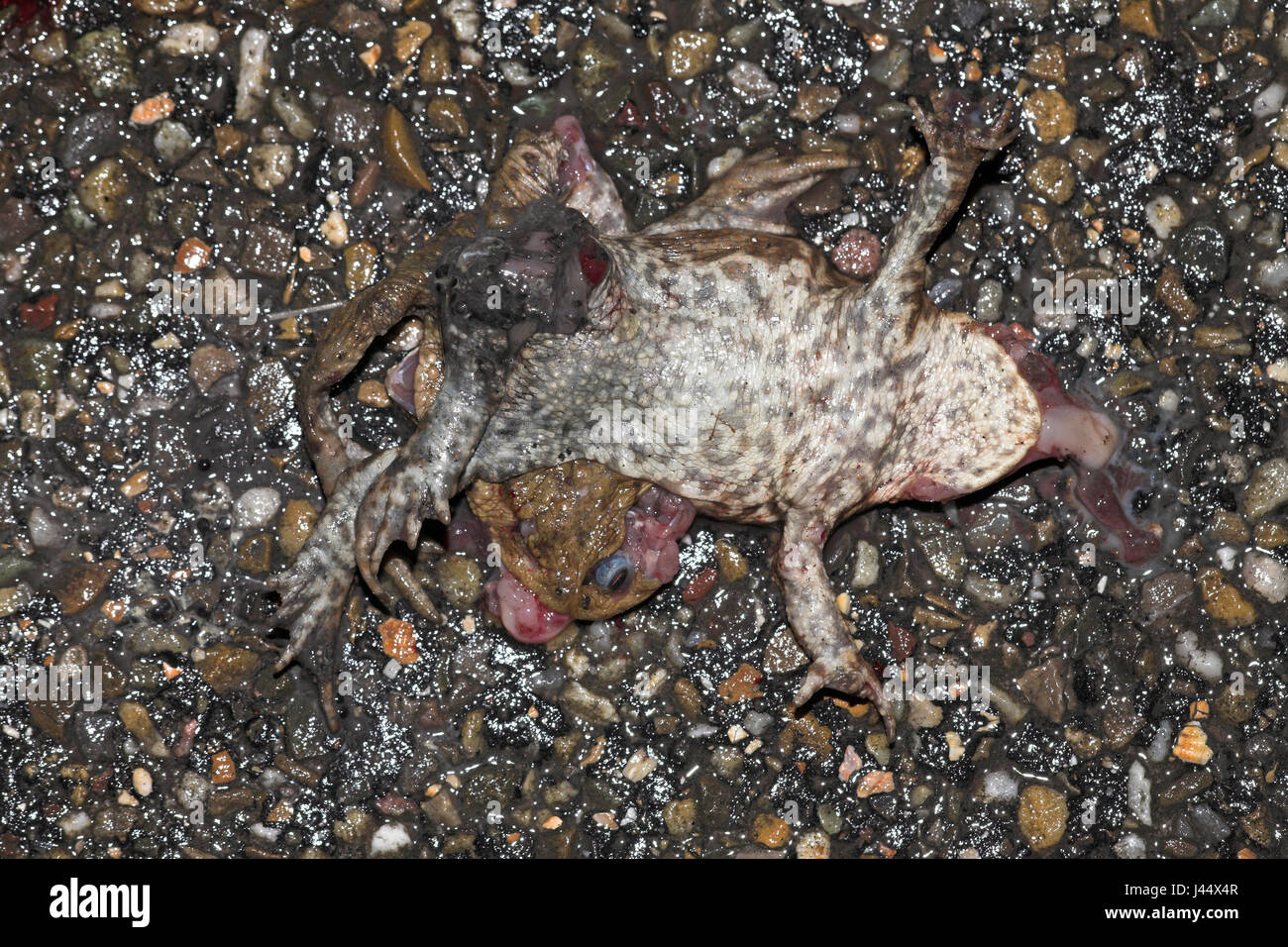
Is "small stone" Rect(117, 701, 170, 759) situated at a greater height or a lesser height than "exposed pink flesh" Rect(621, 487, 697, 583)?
lesser

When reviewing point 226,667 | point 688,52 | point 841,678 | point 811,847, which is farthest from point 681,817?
point 688,52

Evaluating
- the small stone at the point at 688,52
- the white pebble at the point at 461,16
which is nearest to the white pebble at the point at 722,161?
the small stone at the point at 688,52

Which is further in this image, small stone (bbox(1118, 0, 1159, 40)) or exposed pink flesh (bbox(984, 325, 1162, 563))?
small stone (bbox(1118, 0, 1159, 40))

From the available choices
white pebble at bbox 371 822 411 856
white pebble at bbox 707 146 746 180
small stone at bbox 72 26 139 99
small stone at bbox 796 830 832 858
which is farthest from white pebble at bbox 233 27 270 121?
small stone at bbox 796 830 832 858

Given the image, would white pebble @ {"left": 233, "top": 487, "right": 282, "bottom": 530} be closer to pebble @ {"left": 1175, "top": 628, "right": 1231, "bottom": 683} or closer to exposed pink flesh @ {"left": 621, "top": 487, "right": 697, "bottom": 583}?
exposed pink flesh @ {"left": 621, "top": 487, "right": 697, "bottom": 583}

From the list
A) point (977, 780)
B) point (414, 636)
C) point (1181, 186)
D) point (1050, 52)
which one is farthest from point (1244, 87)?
point (414, 636)
